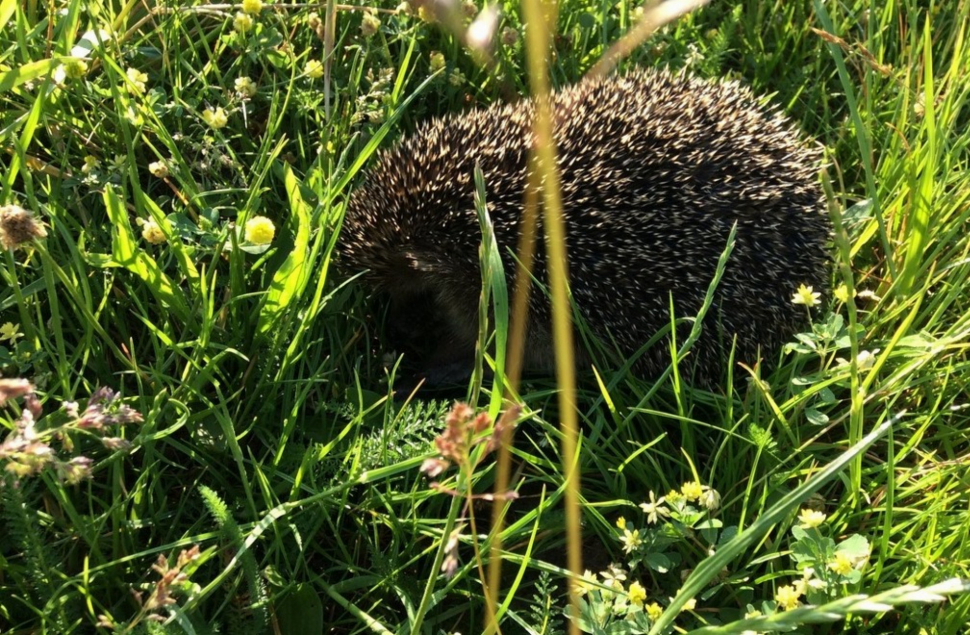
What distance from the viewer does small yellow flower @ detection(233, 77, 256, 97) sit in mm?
3838

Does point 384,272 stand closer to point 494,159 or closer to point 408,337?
point 408,337

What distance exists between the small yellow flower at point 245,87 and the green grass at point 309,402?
0.35 feet

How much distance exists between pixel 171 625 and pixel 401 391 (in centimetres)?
160

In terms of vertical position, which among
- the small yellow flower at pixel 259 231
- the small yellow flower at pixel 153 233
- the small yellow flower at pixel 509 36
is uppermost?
the small yellow flower at pixel 509 36

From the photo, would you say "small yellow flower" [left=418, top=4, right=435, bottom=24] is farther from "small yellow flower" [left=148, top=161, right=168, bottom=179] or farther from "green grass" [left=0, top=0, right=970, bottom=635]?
"small yellow flower" [left=148, top=161, right=168, bottom=179]

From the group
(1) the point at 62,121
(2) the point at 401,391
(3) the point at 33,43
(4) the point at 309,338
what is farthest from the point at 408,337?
(3) the point at 33,43

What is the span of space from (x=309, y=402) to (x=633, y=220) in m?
1.60

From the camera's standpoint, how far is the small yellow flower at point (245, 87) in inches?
151

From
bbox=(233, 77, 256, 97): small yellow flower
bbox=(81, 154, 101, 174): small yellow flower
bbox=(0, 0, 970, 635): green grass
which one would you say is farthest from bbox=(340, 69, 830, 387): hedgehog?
bbox=(81, 154, 101, 174): small yellow flower

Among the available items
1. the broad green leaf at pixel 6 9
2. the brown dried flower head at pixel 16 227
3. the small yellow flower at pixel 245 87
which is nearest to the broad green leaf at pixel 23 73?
the brown dried flower head at pixel 16 227

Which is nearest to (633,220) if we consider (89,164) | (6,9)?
(89,164)

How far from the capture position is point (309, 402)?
3551 millimetres

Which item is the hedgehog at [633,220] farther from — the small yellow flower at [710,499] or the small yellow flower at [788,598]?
the small yellow flower at [788,598]

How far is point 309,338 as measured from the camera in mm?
3482
